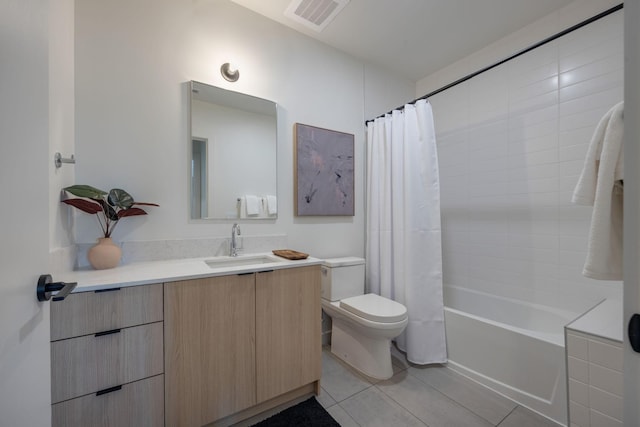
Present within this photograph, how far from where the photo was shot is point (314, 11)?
1857 millimetres

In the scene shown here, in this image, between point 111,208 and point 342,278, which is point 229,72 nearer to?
point 111,208

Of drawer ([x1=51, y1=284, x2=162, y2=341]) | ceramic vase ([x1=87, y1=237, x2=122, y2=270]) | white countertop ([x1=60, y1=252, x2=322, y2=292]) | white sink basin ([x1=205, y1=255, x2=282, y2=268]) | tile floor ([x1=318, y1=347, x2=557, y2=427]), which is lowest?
tile floor ([x1=318, y1=347, x2=557, y2=427])

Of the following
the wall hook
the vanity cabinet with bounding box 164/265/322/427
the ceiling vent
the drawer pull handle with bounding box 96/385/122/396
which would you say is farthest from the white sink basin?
the ceiling vent

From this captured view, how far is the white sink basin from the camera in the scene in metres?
1.66

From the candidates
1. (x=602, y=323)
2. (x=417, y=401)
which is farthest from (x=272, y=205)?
(x=602, y=323)

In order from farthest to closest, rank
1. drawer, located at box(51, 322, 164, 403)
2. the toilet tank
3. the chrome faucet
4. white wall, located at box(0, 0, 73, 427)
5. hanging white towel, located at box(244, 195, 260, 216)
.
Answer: the toilet tank < hanging white towel, located at box(244, 195, 260, 216) < the chrome faucet < drawer, located at box(51, 322, 164, 403) < white wall, located at box(0, 0, 73, 427)

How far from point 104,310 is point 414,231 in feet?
6.40

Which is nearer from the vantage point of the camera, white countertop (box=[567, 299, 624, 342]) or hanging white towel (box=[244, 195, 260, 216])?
white countertop (box=[567, 299, 624, 342])

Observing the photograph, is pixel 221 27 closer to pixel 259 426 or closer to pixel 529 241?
pixel 259 426

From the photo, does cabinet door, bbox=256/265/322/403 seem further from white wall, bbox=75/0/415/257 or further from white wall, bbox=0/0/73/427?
white wall, bbox=0/0/73/427

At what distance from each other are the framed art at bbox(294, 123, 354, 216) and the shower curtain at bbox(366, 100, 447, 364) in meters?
0.35

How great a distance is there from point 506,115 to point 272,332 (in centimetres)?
261

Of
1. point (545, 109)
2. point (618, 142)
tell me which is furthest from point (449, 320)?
point (545, 109)

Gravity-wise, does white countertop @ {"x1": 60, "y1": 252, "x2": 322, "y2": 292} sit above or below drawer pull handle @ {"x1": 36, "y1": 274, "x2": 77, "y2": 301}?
below
